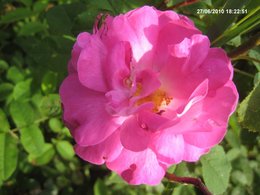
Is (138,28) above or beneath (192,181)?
above

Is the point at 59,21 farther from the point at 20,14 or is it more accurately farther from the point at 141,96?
the point at 141,96

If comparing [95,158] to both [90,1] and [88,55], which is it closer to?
[88,55]

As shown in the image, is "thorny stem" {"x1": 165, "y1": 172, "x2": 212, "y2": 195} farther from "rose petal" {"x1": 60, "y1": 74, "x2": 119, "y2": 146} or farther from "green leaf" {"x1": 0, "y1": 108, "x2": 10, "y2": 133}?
"green leaf" {"x1": 0, "y1": 108, "x2": 10, "y2": 133}

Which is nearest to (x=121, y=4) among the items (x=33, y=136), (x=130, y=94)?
(x=130, y=94)

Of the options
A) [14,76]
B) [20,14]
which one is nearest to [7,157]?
[14,76]

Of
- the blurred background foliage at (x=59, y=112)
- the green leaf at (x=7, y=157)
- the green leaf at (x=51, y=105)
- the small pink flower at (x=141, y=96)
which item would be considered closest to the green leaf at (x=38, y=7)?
the blurred background foliage at (x=59, y=112)

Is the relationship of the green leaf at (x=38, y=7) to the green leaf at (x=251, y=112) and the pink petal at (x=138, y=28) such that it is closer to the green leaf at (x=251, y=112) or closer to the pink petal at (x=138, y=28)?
the pink petal at (x=138, y=28)
